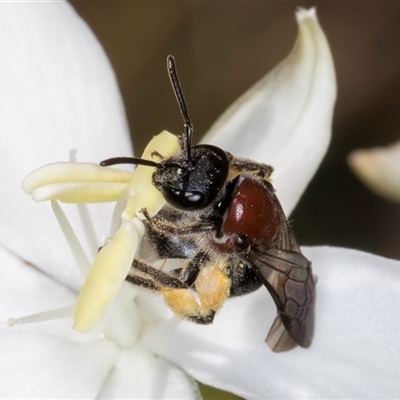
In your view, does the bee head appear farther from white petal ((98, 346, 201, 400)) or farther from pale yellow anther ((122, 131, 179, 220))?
white petal ((98, 346, 201, 400))

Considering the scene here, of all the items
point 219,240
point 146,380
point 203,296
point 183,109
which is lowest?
point 146,380

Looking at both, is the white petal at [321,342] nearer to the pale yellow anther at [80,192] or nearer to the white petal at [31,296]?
the white petal at [31,296]

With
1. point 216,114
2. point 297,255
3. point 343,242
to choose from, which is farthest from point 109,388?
point 216,114

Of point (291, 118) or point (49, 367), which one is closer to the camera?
point (49, 367)

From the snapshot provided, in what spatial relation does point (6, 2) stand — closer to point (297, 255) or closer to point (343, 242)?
point (297, 255)

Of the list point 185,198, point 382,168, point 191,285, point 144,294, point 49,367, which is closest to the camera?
point 185,198

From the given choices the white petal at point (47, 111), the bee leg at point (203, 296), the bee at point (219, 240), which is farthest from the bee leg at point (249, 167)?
the white petal at point (47, 111)

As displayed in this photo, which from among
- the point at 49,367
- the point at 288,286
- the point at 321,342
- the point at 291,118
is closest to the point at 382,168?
the point at 291,118

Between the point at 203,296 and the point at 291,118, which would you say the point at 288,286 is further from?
the point at 291,118
